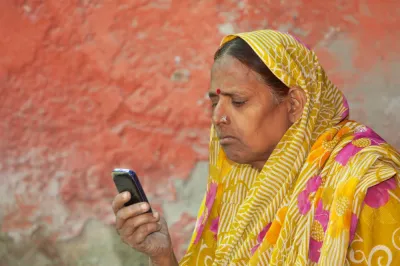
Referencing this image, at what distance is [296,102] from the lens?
167 centimetres

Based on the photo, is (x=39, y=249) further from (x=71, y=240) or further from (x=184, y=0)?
(x=184, y=0)

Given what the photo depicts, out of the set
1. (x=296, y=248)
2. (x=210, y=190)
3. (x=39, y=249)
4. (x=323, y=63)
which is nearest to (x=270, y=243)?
(x=296, y=248)

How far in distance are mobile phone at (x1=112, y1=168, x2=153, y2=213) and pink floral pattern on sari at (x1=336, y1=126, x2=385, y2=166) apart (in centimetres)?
53

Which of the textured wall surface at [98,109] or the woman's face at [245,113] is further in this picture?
the textured wall surface at [98,109]

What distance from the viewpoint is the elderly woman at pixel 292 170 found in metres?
1.40

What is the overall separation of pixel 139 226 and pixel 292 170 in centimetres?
44

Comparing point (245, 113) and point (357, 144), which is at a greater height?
point (245, 113)

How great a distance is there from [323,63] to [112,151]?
981 mm

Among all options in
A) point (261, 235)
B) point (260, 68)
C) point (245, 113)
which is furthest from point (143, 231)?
point (260, 68)

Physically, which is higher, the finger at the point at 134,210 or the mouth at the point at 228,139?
the mouth at the point at 228,139

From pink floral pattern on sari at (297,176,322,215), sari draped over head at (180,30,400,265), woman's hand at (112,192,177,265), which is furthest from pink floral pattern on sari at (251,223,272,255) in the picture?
woman's hand at (112,192,177,265)

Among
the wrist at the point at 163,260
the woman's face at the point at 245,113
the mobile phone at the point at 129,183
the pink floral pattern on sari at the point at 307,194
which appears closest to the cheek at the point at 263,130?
the woman's face at the point at 245,113

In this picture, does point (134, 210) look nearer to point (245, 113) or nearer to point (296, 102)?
point (245, 113)

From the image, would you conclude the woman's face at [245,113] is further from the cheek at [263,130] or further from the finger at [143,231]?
the finger at [143,231]
